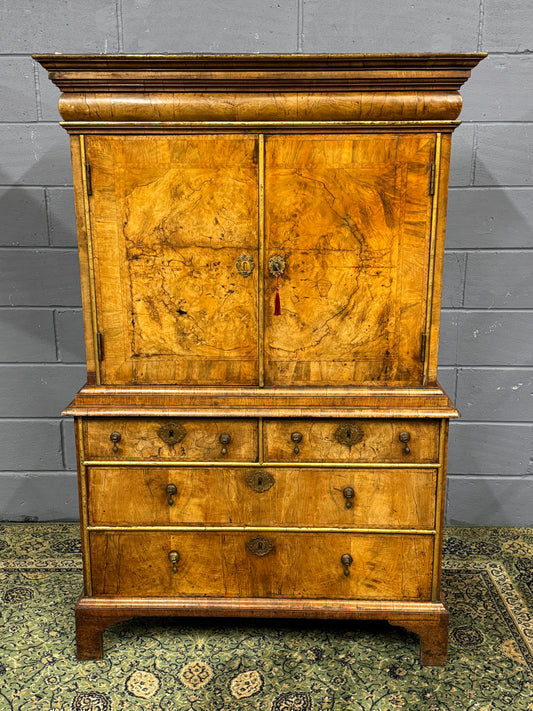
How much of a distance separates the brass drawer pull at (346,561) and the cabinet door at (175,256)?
2.31 ft

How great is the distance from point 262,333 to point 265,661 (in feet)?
3.89

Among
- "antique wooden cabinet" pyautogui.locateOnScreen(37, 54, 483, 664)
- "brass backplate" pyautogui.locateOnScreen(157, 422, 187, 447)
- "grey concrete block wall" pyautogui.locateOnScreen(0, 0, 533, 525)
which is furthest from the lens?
"grey concrete block wall" pyautogui.locateOnScreen(0, 0, 533, 525)

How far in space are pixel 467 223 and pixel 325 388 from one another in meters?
1.29

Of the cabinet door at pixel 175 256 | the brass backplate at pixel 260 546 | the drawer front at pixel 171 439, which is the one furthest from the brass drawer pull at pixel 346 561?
the cabinet door at pixel 175 256

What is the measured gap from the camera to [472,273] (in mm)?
2840

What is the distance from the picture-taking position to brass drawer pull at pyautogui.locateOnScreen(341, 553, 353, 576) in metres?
2.10

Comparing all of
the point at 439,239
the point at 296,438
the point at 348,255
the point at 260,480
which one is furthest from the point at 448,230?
the point at 260,480

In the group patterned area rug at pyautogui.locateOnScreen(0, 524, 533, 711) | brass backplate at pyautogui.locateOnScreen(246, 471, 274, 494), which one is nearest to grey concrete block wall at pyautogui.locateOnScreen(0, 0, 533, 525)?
patterned area rug at pyautogui.locateOnScreen(0, 524, 533, 711)

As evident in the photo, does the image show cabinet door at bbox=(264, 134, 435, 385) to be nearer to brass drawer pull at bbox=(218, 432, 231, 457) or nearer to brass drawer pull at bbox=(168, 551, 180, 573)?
brass drawer pull at bbox=(218, 432, 231, 457)

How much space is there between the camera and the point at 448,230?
280 cm

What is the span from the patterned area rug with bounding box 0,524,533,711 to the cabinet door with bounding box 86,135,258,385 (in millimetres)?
1014

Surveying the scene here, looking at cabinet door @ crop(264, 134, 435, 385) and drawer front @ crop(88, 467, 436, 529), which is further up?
cabinet door @ crop(264, 134, 435, 385)

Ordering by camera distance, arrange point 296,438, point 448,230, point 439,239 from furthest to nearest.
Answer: point 448,230 < point 296,438 < point 439,239

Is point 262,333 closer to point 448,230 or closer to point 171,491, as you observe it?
point 171,491
